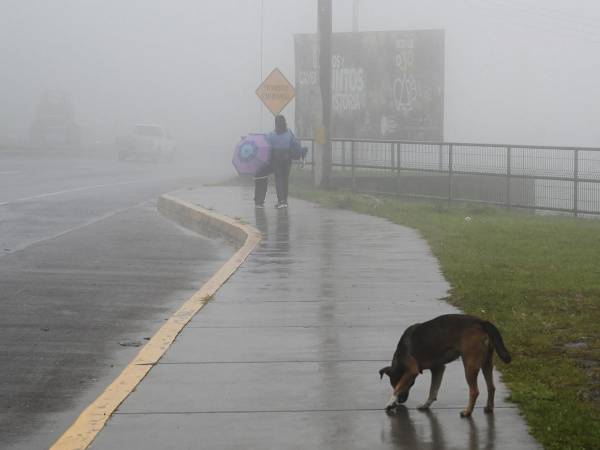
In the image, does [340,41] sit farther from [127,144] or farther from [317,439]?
[317,439]

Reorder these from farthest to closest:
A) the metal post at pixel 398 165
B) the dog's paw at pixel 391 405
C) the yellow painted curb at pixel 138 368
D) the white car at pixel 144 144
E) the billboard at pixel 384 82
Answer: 1. the white car at pixel 144 144
2. the billboard at pixel 384 82
3. the metal post at pixel 398 165
4. the dog's paw at pixel 391 405
5. the yellow painted curb at pixel 138 368

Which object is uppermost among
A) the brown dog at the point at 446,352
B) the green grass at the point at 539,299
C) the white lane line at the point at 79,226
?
the brown dog at the point at 446,352

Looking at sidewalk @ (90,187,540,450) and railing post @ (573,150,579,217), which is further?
railing post @ (573,150,579,217)

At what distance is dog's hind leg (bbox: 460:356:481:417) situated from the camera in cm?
680

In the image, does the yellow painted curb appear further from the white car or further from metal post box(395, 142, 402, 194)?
the white car

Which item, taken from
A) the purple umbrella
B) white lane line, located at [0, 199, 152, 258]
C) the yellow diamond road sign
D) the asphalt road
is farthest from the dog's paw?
the yellow diamond road sign

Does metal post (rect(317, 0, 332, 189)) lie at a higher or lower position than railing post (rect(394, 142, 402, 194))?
higher

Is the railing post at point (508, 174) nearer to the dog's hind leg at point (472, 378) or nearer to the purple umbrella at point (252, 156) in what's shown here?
the purple umbrella at point (252, 156)

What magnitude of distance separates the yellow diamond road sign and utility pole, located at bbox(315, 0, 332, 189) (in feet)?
4.82

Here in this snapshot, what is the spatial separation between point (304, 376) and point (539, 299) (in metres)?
3.50

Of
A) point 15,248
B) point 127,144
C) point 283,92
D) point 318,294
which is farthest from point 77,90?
point 318,294

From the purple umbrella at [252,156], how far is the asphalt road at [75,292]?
1.80m

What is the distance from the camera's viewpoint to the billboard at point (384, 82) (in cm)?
3544

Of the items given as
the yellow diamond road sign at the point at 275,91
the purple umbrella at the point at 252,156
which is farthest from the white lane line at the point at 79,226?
the yellow diamond road sign at the point at 275,91
